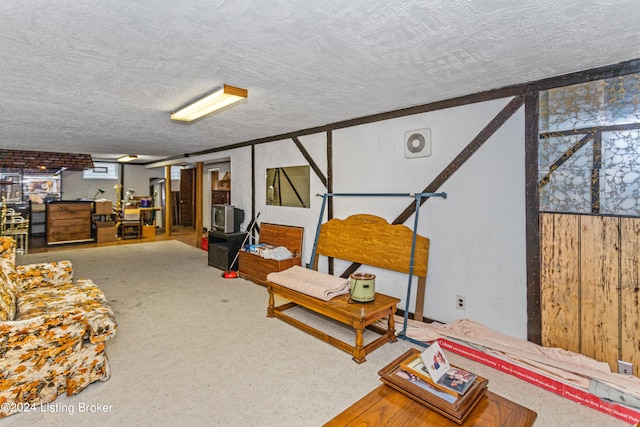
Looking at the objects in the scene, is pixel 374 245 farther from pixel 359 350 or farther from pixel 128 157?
pixel 128 157

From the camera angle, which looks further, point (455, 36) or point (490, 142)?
point (490, 142)

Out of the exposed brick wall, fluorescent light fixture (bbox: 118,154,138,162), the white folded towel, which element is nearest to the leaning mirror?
the white folded towel

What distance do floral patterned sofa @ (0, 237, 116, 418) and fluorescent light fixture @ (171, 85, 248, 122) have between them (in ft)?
6.45

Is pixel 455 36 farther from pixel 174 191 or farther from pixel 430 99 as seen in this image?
pixel 174 191

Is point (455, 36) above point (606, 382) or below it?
above

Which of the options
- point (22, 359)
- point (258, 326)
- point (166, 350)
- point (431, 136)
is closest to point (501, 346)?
point (431, 136)

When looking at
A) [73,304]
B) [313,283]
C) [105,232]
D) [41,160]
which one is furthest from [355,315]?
[41,160]

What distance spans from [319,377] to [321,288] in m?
0.81

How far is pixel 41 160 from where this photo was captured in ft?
25.6

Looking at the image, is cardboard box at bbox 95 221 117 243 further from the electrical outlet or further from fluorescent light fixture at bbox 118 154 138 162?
the electrical outlet

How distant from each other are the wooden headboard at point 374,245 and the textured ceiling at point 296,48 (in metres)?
1.31

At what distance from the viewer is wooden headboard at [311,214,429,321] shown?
323 centimetres

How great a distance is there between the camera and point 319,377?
2.39 m

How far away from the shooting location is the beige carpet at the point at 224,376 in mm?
1974
